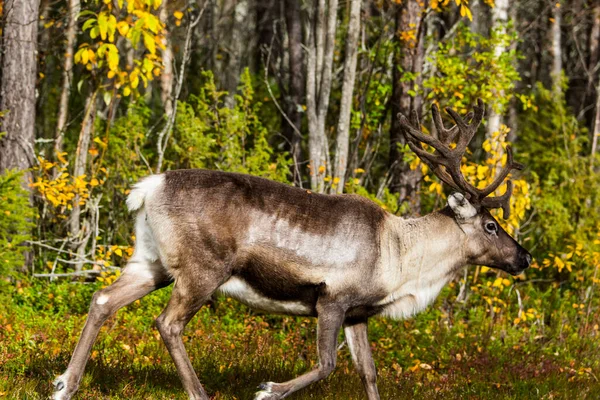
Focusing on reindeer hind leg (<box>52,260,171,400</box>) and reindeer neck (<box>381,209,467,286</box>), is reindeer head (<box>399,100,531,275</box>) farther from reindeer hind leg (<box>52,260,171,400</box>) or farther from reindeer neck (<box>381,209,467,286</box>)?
reindeer hind leg (<box>52,260,171,400</box>)

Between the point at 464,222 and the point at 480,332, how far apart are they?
3.11 m

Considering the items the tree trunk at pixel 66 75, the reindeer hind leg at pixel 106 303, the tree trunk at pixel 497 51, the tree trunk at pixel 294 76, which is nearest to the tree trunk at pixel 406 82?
the tree trunk at pixel 497 51

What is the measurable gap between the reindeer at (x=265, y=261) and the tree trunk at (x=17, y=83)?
11.7 feet

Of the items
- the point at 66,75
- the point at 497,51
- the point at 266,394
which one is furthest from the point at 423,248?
the point at 66,75

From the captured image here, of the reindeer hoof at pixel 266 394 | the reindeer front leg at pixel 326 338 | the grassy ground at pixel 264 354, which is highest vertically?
the reindeer front leg at pixel 326 338

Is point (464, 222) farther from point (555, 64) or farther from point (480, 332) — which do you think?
point (555, 64)

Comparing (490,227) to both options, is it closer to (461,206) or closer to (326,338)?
(461,206)

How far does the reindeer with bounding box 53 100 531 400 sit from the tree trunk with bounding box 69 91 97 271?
3.85 metres

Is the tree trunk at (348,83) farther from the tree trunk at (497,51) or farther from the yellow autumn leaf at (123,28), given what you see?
the yellow autumn leaf at (123,28)

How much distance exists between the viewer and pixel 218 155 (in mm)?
10734

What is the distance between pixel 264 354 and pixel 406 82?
456cm

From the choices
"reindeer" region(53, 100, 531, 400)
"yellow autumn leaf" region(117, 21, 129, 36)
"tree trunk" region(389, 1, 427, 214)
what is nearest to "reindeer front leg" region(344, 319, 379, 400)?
"reindeer" region(53, 100, 531, 400)

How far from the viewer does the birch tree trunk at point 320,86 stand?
997 cm

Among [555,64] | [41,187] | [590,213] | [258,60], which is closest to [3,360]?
[41,187]
